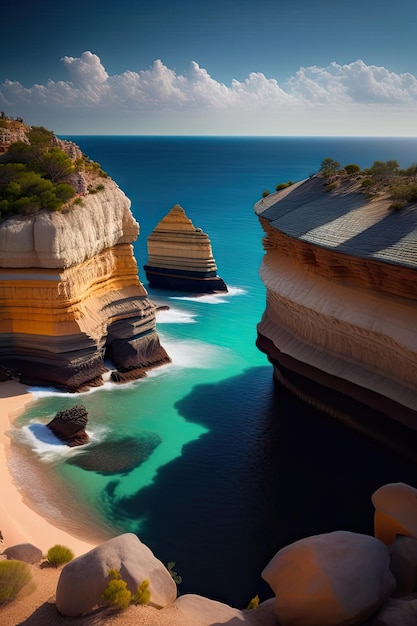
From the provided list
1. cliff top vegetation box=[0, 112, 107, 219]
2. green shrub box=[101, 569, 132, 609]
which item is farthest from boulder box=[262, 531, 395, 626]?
cliff top vegetation box=[0, 112, 107, 219]

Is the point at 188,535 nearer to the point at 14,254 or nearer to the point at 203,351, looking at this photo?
the point at 14,254

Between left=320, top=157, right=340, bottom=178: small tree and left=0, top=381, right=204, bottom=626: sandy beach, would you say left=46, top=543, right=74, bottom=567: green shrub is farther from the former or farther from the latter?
left=320, top=157, right=340, bottom=178: small tree

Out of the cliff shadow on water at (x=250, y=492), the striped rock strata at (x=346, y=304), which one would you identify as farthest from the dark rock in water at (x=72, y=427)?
the striped rock strata at (x=346, y=304)

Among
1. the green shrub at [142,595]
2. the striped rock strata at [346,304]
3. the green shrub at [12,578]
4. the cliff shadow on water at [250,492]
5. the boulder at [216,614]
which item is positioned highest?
the striped rock strata at [346,304]

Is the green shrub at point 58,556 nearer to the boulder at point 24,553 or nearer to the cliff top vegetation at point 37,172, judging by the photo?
the boulder at point 24,553

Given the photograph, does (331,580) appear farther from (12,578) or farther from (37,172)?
(37,172)
